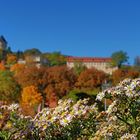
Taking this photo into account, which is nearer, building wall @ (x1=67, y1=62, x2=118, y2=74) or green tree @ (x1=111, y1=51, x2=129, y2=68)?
green tree @ (x1=111, y1=51, x2=129, y2=68)

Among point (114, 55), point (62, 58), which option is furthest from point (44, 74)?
point (62, 58)

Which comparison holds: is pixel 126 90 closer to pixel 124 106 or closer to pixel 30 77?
pixel 124 106

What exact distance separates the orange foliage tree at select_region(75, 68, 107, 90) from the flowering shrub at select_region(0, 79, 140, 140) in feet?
243

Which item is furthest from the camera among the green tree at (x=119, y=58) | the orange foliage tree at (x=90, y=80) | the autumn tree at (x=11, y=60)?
the autumn tree at (x=11, y=60)

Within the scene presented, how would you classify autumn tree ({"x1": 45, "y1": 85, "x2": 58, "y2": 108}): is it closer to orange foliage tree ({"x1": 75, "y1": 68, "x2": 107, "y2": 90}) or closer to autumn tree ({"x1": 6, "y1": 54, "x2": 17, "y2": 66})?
orange foliage tree ({"x1": 75, "y1": 68, "x2": 107, "y2": 90})

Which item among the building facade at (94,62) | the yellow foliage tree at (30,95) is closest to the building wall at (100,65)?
the building facade at (94,62)

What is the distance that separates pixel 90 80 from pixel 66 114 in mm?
76937

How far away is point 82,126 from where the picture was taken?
547 centimetres

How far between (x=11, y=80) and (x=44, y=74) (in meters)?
6.12

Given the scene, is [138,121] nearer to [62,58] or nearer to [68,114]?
[68,114]

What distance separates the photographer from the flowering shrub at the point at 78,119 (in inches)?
204

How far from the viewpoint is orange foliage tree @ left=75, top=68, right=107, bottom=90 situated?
80.6 meters

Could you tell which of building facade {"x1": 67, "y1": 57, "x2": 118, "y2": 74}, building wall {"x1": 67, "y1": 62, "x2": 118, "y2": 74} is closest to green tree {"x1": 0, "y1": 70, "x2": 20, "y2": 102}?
building wall {"x1": 67, "y1": 62, "x2": 118, "y2": 74}

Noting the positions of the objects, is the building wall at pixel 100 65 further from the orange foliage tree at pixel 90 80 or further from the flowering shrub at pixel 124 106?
the flowering shrub at pixel 124 106
